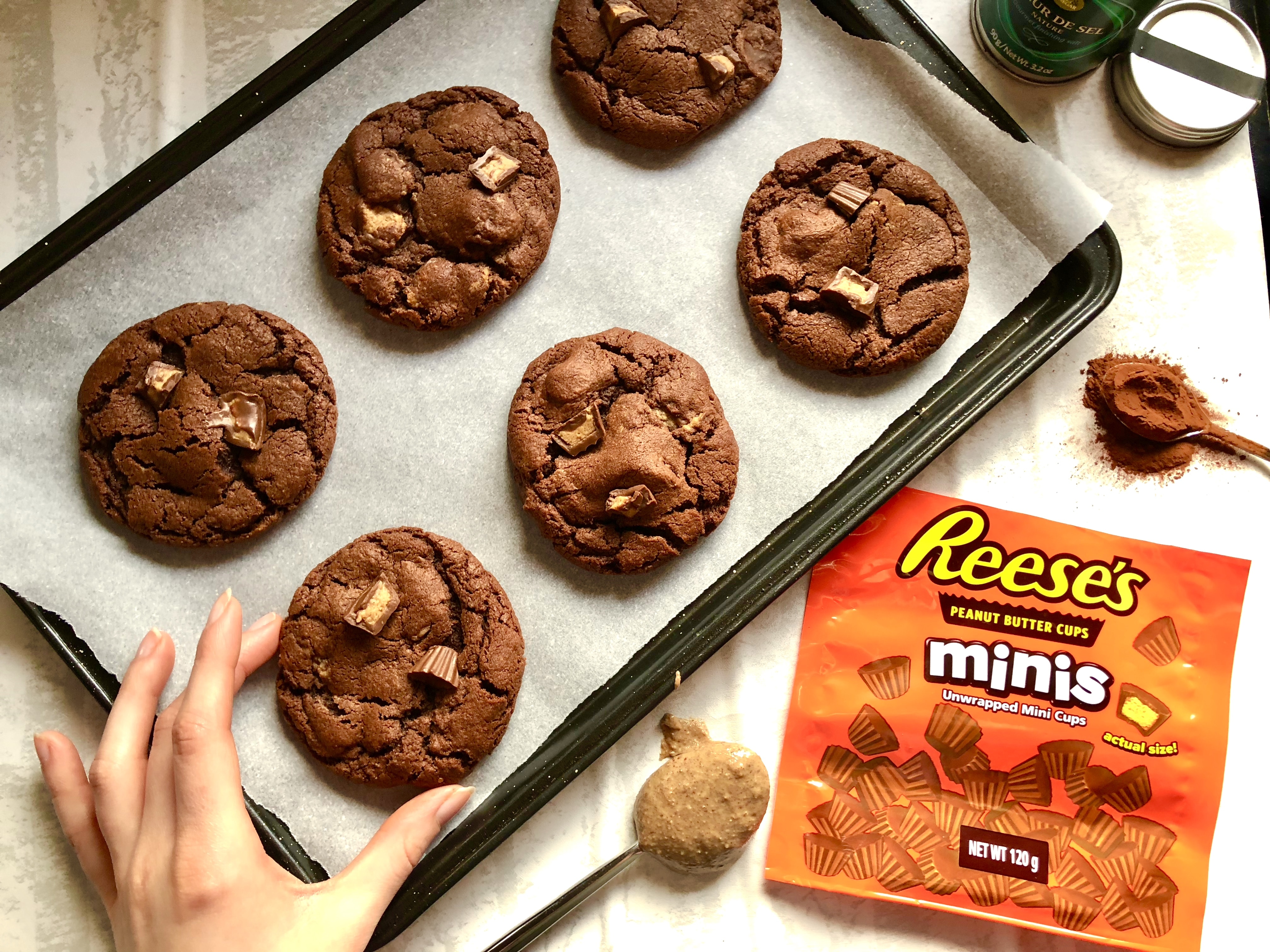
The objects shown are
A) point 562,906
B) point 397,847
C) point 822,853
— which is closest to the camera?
point 397,847

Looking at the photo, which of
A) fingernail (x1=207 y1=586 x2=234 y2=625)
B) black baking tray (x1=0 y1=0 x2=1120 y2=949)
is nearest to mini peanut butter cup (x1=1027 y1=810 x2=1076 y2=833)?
black baking tray (x1=0 y1=0 x2=1120 y2=949)

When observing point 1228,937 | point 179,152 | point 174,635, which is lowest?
point 1228,937

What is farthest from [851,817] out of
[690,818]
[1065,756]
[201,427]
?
Result: [201,427]

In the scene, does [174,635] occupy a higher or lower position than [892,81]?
lower

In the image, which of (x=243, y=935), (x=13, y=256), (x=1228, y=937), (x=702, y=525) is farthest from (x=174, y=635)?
(x=1228, y=937)

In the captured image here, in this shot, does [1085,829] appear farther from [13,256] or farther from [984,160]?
[13,256]

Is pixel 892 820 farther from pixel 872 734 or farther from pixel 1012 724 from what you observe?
pixel 1012 724

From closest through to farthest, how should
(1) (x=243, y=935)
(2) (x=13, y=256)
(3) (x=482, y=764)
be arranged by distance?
1. (1) (x=243, y=935)
2. (3) (x=482, y=764)
3. (2) (x=13, y=256)
